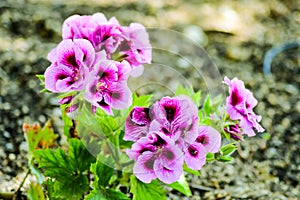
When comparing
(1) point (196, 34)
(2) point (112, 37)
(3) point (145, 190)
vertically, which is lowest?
(1) point (196, 34)

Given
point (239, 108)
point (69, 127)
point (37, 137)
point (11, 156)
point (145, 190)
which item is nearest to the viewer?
point (239, 108)

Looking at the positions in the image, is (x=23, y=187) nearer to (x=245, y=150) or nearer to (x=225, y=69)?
(x=245, y=150)

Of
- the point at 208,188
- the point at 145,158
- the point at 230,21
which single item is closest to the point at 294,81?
the point at 230,21

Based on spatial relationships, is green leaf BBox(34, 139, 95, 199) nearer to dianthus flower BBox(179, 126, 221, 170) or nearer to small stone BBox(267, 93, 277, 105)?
dianthus flower BBox(179, 126, 221, 170)

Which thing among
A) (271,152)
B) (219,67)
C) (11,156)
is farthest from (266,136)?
(11,156)

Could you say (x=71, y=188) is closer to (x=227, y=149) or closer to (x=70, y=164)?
(x=70, y=164)

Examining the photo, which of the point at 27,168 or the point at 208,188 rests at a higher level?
the point at 27,168
